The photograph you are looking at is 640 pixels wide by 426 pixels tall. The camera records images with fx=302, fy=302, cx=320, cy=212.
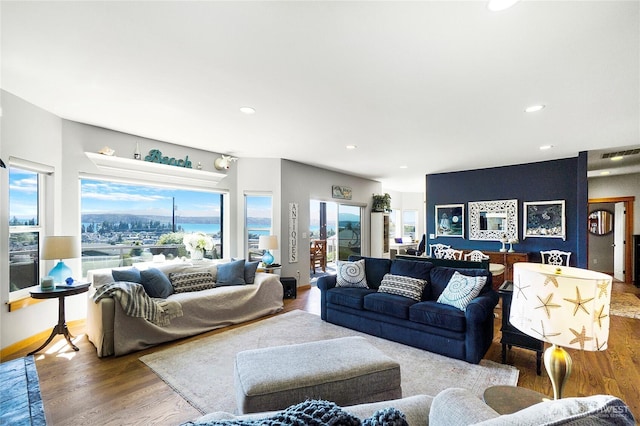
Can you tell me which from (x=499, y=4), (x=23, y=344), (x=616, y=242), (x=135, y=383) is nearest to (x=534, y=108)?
(x=499, y=4)

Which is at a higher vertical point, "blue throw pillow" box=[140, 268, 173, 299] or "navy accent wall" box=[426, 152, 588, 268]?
"navy accent wall" box=[426, 152, 588, 268]

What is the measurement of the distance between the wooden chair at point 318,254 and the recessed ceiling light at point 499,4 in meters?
6.19

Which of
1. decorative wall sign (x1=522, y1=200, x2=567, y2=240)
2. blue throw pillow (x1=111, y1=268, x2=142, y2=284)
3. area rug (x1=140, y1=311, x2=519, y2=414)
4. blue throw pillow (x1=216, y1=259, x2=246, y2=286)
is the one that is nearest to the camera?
area rug (x1=140, y1=311, x2=519, y2=414)

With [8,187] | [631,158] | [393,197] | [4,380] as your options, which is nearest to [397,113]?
[4,380]

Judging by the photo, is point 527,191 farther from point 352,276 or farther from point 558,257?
point 352,276

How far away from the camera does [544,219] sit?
233 inches

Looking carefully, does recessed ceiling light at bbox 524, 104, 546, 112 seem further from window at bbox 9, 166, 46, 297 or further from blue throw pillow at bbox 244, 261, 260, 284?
window at bbox 9, 166, 46, 297

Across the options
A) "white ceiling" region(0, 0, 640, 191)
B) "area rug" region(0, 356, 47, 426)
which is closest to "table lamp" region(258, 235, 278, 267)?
"white ceiling" region(0, 0, 640, 191)

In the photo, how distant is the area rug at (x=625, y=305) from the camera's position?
4.49 metres

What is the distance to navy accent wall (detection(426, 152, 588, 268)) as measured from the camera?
5.29m

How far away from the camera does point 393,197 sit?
11117 mm

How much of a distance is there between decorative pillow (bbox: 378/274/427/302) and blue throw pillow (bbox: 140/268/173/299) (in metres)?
2.69

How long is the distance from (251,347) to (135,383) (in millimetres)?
1100

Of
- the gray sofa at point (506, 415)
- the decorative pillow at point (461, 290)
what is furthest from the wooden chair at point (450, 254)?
the gray sofa at point (506, 415)
